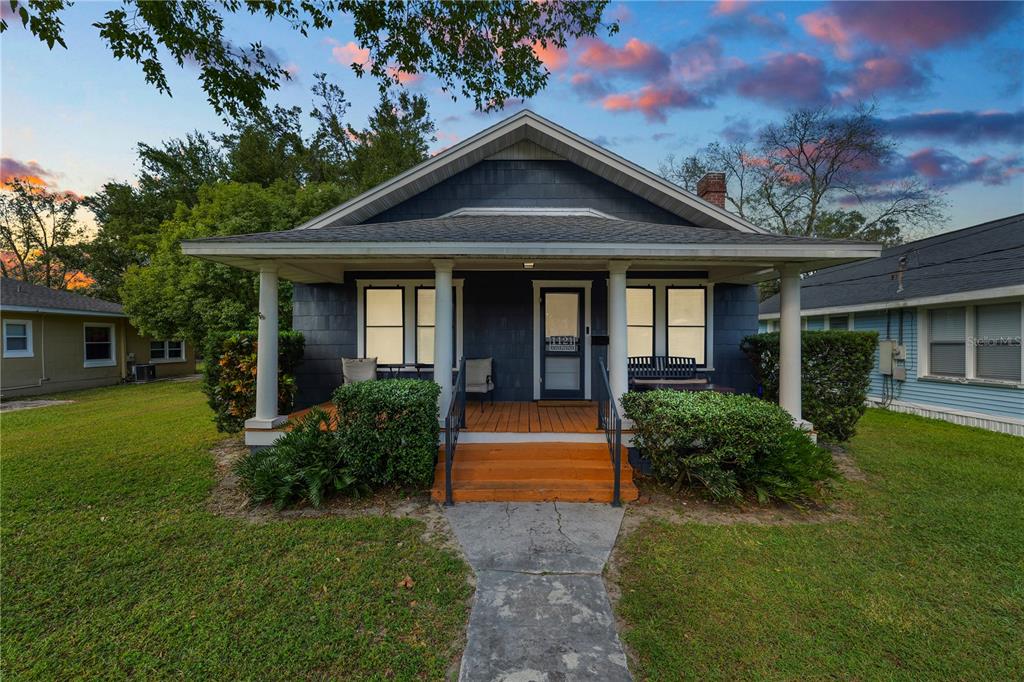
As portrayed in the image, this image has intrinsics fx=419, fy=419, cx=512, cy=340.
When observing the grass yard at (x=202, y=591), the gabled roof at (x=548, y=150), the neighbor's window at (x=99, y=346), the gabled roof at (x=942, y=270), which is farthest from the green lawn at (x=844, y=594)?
the neighbor's window at (x=99, y=346)

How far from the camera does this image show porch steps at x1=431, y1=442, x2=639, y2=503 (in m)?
4.68

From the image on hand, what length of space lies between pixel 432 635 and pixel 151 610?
2021mm

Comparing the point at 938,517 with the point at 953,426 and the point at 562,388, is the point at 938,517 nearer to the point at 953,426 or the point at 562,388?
the point at 562,388

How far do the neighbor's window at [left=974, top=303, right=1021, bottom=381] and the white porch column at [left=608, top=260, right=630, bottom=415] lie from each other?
839 cm

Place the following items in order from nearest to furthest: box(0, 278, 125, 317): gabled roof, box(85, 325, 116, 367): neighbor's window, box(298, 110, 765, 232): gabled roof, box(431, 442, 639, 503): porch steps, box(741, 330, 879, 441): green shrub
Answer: box(431, 442, 639, 503): porch steps, box(741, 330, 879, 441): green shrub, box(298, 110, 765, 232): gabled roof, box(0, 278, 125, 317): gabled roof, box(85, 325, 116, 367): neighbor's window

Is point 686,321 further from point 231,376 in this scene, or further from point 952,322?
point 231,376

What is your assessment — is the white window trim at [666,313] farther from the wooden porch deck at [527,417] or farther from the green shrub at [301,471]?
the green shrub at [301,471]

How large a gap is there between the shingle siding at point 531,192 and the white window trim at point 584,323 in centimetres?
145

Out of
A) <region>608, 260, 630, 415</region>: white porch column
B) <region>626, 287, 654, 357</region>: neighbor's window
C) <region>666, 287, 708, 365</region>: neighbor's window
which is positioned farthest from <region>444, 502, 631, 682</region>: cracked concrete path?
<region>666, 287, 708, 365</region>: neighbor's window

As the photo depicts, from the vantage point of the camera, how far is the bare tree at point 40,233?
27.1 metres

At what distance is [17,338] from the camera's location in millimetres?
13070

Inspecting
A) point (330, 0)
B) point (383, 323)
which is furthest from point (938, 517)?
point (330, 0)

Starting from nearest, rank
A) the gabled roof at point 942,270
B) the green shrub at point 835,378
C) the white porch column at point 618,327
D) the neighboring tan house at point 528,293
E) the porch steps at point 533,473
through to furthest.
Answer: the porch steps at point 533,473
the white porch column at point 618,327
the green shrub at point 835,378
the neighboring tan house at point 528,293
the gabled roof at point 942,270

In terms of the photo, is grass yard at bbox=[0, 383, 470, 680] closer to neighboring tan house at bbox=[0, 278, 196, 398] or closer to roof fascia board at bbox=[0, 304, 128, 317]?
roof fascia board at bbox=[0, 304, 128, 317]
